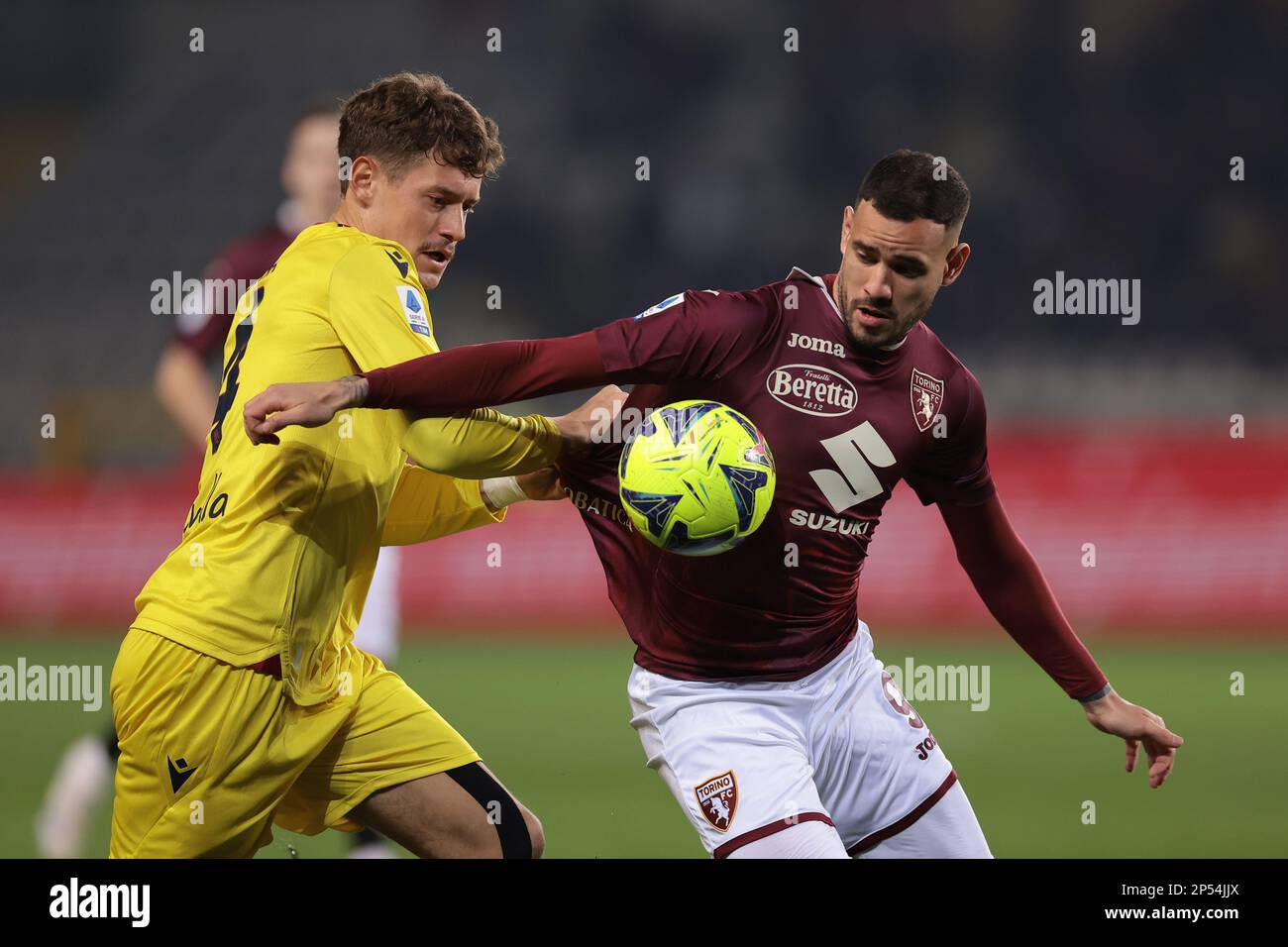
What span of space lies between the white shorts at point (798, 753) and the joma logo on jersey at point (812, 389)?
666 millimetres

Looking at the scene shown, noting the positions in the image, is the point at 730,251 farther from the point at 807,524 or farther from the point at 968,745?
the point at 807,524

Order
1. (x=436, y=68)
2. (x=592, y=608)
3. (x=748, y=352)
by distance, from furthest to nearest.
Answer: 1. (x=436, y=68)
2. (x=592, y=608)
3. (x=748, y=352)

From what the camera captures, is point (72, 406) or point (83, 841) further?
point (72, 406)

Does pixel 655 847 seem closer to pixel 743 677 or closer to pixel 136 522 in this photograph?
pixel 743 677

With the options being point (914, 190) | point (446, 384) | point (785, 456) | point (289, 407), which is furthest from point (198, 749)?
point (914, 190)

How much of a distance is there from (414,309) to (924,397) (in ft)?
4.26

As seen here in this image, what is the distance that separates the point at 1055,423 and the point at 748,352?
1042 cm

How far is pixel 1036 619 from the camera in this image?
3.84m

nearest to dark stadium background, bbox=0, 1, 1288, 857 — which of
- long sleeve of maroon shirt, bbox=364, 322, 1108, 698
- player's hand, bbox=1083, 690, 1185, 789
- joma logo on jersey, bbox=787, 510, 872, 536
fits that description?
player's hand, bbox=1083, 690, 1185, 789

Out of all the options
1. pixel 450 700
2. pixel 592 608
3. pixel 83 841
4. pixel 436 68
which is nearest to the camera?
pixel 83 841

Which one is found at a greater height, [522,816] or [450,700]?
[522,816]

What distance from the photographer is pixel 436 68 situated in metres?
Result: 16.1

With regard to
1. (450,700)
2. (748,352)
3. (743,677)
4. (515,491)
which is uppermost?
(748,352)

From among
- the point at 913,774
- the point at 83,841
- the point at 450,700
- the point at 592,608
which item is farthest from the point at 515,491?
→ the point at 592,608
